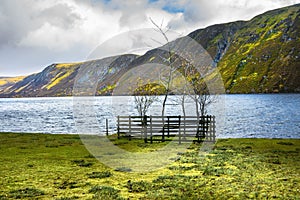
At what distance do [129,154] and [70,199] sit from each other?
1298 centimetres

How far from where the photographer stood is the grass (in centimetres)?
1372

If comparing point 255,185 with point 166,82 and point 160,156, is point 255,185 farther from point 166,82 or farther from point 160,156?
point 166,82

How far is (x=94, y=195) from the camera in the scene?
13.6 metres

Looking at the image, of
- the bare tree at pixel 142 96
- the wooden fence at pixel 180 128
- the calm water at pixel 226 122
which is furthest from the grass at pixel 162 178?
the bare tree at pixel 142 96

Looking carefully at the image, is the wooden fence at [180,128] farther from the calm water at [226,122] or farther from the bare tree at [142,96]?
the bare tree at [142,96]

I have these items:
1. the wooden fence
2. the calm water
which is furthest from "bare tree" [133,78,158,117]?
the wooden fence

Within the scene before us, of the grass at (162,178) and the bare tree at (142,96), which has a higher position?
Answer: the bare tree at (142,96)

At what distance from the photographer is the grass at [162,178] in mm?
13719

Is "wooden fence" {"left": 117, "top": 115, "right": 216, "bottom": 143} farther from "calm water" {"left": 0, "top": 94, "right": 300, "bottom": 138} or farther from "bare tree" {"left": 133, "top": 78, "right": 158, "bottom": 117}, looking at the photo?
"bare tree" {"left": 133, "top": 78, "right": 158, "bottom": 117}

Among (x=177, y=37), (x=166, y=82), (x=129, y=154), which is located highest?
(x=177, y=37)

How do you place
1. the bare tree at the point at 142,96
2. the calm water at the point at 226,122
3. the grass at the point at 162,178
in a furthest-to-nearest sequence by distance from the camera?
the calm water at the point at 226,122, the bare tree at the point at 142,96, the grass at the point at 162,178

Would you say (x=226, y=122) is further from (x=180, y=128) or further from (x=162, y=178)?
(x=162, y=178)

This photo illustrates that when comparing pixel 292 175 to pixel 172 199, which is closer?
pixel 172 199

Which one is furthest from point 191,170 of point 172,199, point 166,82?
point 166,82
